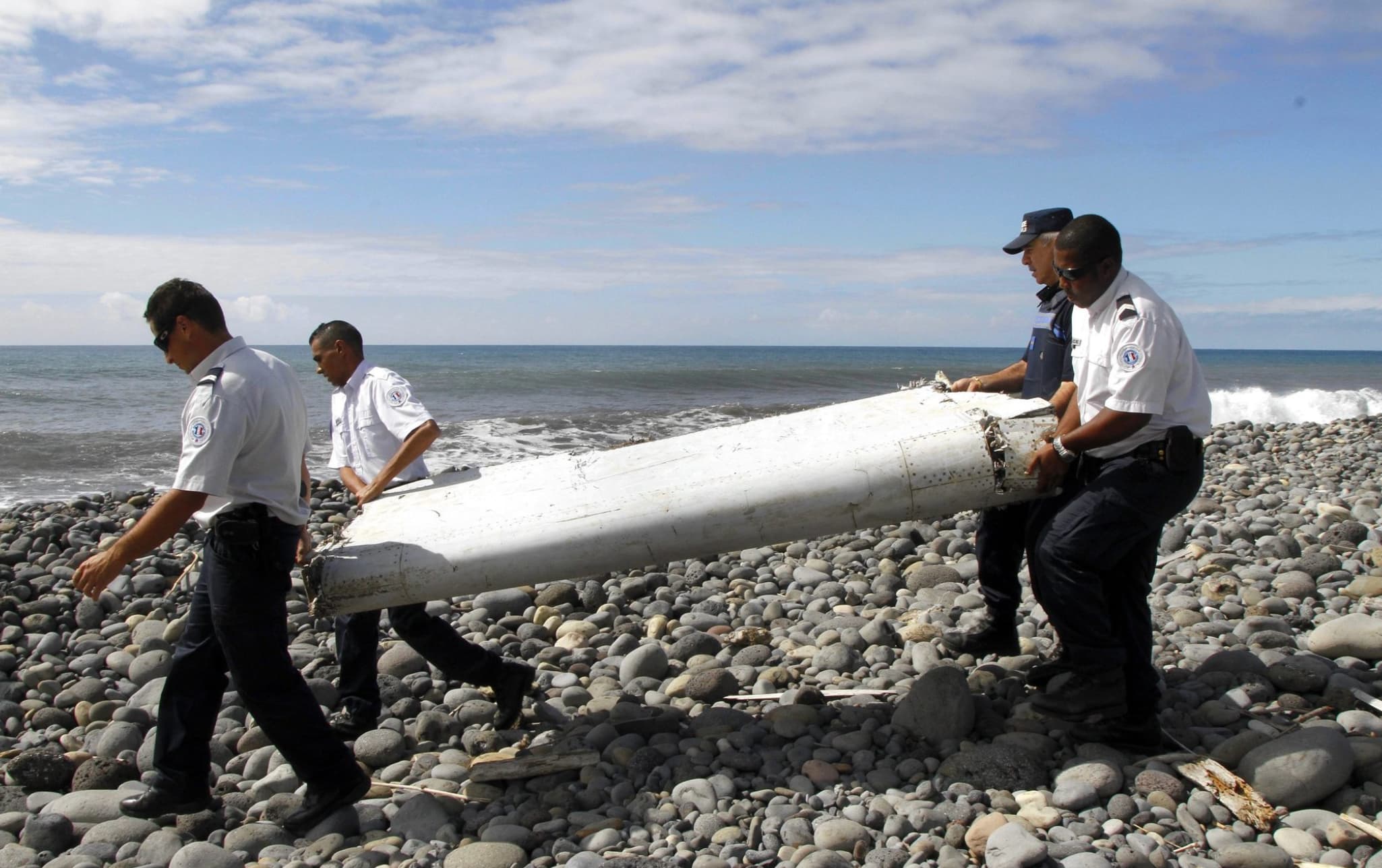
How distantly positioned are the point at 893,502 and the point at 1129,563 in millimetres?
882

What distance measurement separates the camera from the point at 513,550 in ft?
13.0

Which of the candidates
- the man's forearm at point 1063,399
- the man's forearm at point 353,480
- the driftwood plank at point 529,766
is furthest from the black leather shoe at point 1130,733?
the man's forearm at point 353,480

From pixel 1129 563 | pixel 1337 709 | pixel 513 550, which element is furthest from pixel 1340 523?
pixel 513 550

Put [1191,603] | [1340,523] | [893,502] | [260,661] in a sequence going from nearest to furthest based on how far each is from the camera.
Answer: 1. [260,661]
2. [893,502]
3. [1191,603]
4. [1340,523]

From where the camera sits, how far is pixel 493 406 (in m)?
26.8

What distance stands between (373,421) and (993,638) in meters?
3.04

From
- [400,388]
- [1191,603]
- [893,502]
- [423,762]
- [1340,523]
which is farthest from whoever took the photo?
[1340,523]

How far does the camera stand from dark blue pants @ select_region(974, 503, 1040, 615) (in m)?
4.61

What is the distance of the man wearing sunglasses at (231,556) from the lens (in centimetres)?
338

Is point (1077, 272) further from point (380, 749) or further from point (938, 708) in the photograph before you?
point (380, 749)

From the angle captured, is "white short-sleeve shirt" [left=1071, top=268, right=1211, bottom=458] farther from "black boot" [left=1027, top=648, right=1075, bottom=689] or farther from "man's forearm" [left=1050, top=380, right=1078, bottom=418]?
"black boot" [left=1027, top=648, right=1075, bottom=689]

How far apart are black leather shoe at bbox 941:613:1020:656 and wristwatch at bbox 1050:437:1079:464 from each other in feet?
4.20

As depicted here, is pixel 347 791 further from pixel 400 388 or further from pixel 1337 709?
pixel 1337 709

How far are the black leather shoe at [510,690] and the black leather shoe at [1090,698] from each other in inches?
87.1
